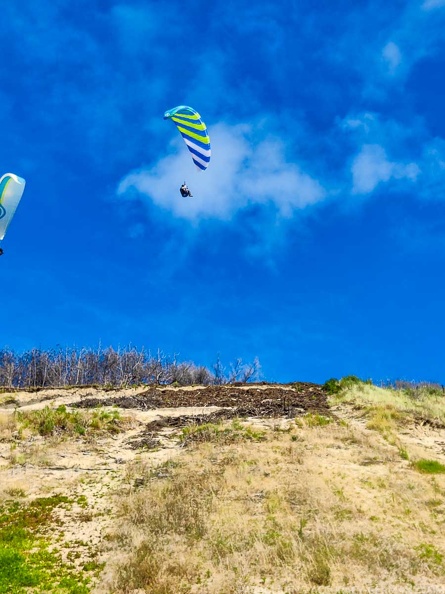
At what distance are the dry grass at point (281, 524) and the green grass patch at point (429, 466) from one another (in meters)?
0.38

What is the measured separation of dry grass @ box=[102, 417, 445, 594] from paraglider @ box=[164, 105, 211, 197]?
13912mm

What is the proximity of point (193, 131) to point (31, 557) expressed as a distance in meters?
19.3

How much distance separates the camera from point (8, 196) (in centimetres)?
2234

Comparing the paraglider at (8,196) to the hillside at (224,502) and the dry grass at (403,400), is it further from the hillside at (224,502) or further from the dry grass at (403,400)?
the dry grass at (403,400)

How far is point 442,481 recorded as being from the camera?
44.2 feet

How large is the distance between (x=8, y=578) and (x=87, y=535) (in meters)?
2.33

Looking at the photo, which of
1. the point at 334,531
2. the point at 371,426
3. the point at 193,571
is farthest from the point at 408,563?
the point at 371,426

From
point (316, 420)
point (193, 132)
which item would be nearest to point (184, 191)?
point (193, 132)

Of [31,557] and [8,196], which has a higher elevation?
[8,196]

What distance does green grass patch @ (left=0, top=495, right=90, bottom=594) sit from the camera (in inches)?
355

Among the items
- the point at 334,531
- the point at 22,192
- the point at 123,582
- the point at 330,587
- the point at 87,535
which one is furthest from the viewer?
the point at 22,192

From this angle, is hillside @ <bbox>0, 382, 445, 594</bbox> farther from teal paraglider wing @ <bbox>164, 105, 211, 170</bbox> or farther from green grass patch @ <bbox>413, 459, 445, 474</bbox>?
teal paraglider wing @ <bbox>164, 105, 211, 170</bbox>

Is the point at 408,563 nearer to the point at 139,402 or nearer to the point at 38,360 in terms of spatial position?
the point at 139,402

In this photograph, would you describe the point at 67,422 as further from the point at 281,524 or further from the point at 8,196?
the point at 281,524
